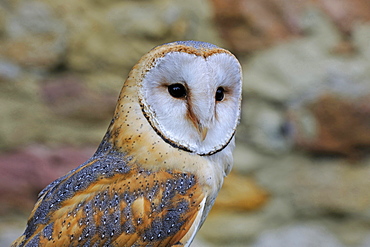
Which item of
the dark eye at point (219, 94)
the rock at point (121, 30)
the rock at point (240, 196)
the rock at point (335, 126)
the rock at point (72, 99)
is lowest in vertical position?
the dark eye at point (219, 94)

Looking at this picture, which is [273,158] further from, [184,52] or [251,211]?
[184,52]

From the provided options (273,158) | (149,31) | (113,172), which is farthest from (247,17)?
(113,172)

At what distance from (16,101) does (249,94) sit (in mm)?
666

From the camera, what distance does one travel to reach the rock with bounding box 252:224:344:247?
153 cm

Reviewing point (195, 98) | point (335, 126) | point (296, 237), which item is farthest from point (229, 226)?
point (195, 98)

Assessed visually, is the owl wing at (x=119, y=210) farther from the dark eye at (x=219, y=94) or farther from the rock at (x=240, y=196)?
the rock at (x=240, y=196)

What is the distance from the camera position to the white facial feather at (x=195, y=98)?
35.9 inches

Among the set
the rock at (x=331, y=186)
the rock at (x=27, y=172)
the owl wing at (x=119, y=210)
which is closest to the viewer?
the owl wing at (x=119, y=210)

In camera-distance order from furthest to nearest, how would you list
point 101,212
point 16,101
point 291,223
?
point 291,223 → point 16,101 → point 101,212

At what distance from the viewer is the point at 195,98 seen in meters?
0.92

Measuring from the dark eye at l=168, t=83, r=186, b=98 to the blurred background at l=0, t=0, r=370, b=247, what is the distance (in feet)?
1.82

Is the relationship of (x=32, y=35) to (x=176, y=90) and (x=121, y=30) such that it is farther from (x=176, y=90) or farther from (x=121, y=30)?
(x=176, y=90)

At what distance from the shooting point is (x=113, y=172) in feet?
3.09

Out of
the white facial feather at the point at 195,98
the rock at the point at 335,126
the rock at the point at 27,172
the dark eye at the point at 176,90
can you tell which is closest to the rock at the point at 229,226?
the rock at the point at 335,126
